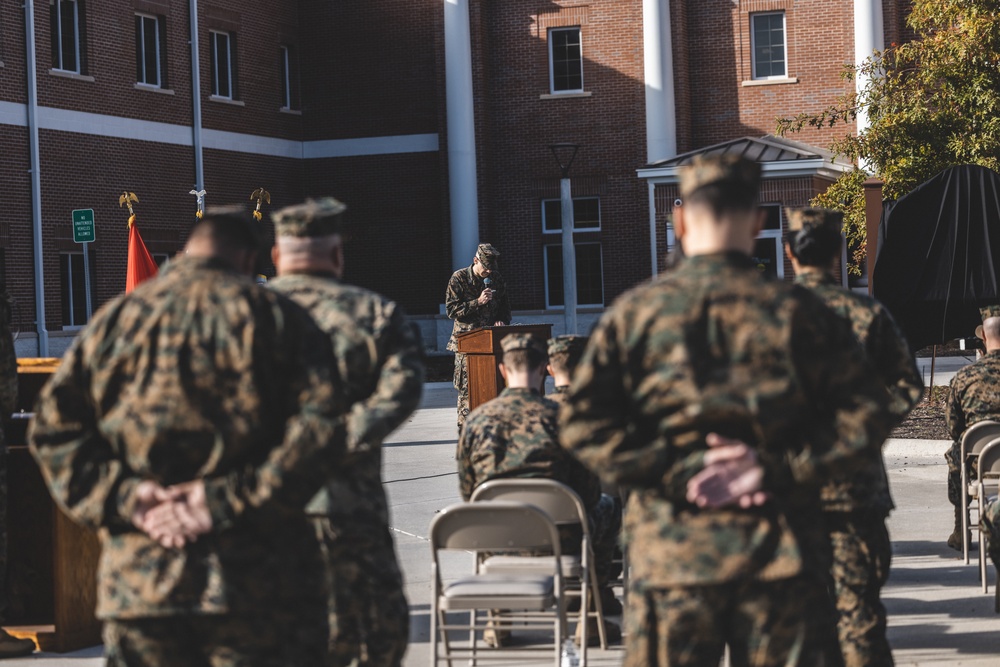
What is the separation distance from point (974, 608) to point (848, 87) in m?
26.5

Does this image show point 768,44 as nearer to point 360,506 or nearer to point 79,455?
point 360,506

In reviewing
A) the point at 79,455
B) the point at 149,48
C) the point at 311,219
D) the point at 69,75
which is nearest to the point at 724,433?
the point at 79,455

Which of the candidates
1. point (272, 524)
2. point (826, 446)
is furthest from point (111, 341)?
point (826, 446)

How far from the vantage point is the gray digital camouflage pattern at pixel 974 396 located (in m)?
9.27

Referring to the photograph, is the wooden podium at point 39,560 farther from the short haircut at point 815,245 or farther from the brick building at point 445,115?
the brick building at point 445,115

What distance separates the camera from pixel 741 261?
12.7 ft

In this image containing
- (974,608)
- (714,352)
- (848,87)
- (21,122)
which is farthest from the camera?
(848,87)

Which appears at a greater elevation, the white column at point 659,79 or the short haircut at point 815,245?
the white column at point 659,79

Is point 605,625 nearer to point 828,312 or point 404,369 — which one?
point 404,369

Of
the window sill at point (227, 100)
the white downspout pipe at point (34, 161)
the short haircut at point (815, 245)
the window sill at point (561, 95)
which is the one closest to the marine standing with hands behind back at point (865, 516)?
the short haircut at point (815, 245)

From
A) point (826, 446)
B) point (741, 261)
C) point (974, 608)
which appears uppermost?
point (741, 261)

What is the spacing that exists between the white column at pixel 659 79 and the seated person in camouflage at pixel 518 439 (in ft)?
88.4

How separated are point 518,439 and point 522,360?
0.41m

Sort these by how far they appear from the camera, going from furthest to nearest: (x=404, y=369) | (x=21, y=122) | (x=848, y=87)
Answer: (x=848, y=87), (x=21, y=122), (x=404, y=369)
